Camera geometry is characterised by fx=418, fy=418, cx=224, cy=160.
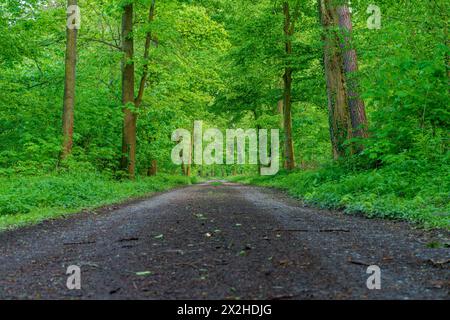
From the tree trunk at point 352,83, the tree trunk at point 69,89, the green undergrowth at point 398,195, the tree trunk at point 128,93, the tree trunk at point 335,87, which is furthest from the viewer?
the tree trunk at point 128,93

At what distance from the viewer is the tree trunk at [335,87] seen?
1402 centimetres

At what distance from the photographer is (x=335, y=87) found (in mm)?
14352

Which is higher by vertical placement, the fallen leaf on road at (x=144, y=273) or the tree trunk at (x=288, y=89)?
the tree trunk at (x=288, y=89)

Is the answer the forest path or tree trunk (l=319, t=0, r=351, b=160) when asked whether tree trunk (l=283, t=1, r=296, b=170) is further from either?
the forest path

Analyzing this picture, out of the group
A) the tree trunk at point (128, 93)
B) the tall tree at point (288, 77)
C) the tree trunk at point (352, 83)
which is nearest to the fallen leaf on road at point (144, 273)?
the tree trunk at point (352, 83)

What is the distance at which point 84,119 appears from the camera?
18188mm

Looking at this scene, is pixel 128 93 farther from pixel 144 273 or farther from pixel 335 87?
pixel 144 273

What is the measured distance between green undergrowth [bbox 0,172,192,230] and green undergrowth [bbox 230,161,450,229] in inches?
255

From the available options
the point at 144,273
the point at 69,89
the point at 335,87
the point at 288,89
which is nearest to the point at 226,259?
the point at 144,273

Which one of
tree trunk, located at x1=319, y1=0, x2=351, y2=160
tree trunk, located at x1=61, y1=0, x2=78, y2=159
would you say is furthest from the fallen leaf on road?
tree trunk, located at x1=61, y1=0, x2=78, y2=159

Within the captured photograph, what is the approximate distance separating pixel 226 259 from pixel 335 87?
11.1m

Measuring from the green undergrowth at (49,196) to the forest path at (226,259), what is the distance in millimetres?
2024

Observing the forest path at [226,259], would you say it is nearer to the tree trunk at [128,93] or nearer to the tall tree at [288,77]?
the tree trunk at [128,93]

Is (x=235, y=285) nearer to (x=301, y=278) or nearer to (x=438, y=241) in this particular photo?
(x=301, y=278)
